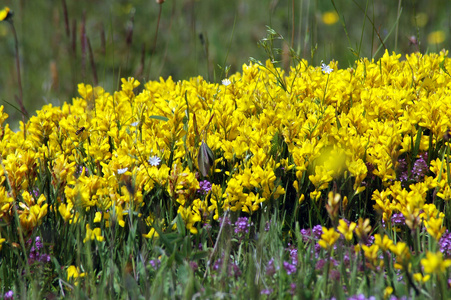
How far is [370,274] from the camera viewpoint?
6.22ft

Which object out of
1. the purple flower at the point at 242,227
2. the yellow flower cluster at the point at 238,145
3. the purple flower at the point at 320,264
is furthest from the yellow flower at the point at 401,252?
the purple flower at the point at 242,227

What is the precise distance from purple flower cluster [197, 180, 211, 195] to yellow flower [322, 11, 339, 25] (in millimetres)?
6317

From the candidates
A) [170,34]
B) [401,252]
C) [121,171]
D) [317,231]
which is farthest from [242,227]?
[170,34]

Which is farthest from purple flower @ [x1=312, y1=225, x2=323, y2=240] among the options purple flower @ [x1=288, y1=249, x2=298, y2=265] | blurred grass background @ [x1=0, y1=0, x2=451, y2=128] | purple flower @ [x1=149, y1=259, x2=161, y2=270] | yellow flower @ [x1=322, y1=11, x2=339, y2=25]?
yellow flower @ [x1=322, y1=11, x2=339, y2=25]

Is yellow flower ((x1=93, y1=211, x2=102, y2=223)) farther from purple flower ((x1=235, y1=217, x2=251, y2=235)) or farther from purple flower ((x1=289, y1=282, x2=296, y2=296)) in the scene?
purple flower ((x1=289, y1=282, x2=296, y2=296))

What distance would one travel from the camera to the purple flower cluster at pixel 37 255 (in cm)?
212

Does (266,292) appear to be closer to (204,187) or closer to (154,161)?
(204,187)

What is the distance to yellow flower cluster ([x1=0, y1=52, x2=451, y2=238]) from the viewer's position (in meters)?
2.22

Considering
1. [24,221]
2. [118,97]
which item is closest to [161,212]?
[24,221]

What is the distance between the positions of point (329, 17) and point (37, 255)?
23.2 ft

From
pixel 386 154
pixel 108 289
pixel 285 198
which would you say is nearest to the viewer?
pixel 108 289

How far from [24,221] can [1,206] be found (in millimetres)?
117

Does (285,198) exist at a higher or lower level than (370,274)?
higher

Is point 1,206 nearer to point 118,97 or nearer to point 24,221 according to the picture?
point 24,221
